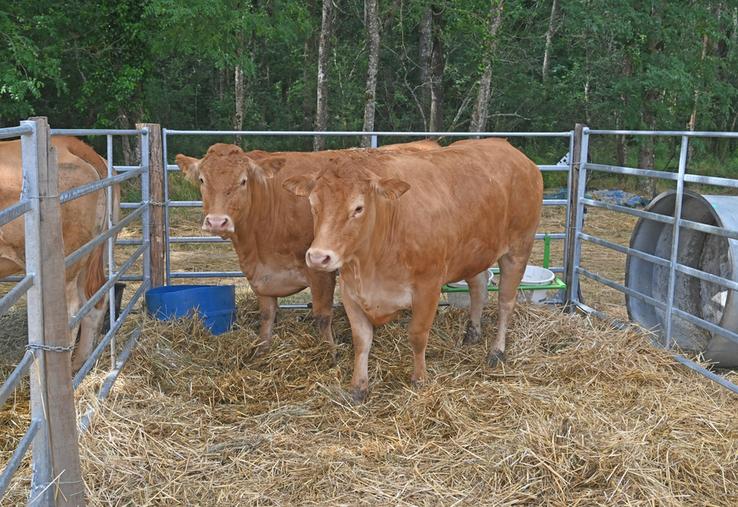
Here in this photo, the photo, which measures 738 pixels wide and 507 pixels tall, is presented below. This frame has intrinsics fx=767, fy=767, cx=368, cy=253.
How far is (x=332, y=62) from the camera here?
20250 mm

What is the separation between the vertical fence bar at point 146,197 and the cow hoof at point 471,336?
2.50m

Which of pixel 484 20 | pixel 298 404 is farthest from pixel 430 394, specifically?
pixel 484 20

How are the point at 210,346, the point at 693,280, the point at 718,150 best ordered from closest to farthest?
the point at 210,346, the point at 693,280, the point at 718,150

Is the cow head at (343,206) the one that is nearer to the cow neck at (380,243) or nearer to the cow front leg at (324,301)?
the cow neck at (380,243)

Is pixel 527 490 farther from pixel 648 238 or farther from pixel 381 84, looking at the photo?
pixel 381 84

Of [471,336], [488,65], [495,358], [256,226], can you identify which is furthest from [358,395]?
[488,65]

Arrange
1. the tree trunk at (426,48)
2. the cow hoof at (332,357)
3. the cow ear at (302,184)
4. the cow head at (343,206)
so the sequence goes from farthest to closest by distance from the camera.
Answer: the tree trunk at (426,48), the cow hoof at (332,357), the cow ear at (302,184), the cow head at (343,206)

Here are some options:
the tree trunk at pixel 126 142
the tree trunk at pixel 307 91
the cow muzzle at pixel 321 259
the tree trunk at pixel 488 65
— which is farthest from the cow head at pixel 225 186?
the tree trunk at pixel 307 91

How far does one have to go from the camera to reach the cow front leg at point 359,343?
4.64 m

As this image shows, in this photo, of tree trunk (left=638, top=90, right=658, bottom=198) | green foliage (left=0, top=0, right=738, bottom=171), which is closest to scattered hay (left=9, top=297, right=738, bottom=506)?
green foliage (left=0, top=0, right=738, bottom=171)

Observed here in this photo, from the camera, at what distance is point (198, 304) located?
5.71 meters

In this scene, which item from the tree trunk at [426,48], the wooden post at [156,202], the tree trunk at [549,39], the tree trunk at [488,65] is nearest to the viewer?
the wooden post at [156,202]

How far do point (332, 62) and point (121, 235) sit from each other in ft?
34.4

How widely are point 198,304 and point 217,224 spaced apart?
971mm
